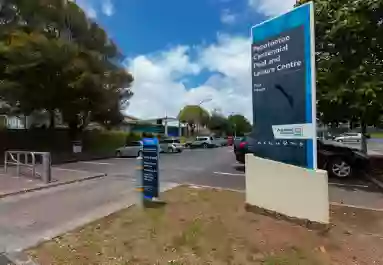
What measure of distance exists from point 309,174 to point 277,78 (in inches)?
76.1

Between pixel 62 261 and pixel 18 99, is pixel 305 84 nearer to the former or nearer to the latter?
pixel 62 261

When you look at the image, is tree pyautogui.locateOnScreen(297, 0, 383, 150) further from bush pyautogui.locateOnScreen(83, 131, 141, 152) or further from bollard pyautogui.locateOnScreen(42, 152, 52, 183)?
bush pyautogui.locateOnScreen(83, 131, 141, 152)

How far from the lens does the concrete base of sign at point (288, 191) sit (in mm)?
5812

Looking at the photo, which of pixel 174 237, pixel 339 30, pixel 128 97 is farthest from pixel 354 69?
pixel 128 97

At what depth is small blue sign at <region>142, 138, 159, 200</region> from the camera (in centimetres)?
755

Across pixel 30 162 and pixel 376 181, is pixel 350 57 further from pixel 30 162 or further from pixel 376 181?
pixel 30 162

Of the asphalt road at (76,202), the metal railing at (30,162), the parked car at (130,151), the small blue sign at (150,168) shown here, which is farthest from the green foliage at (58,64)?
the small blue sign at (150,168)

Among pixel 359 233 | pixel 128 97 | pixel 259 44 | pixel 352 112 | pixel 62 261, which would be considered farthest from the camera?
pixel 128 97

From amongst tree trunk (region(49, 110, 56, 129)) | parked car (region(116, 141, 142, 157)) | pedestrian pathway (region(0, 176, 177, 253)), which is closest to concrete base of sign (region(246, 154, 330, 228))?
pedestrian pathway (region(0, 176, 177, 253))

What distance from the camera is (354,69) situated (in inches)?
399

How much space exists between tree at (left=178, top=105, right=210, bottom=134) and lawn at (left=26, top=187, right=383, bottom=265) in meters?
Answer: 71.6

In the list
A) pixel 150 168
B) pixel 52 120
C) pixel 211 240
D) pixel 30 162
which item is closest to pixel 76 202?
pixel 150 168

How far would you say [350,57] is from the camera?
34.8ft

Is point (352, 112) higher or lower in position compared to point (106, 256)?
higher
